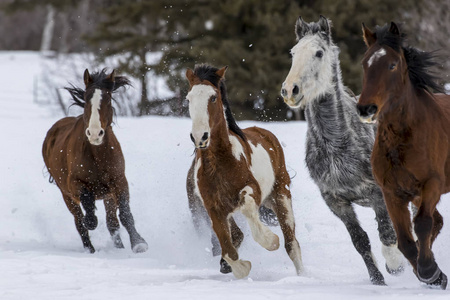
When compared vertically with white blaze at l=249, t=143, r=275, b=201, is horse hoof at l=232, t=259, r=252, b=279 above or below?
below

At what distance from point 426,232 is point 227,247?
5.88 ft

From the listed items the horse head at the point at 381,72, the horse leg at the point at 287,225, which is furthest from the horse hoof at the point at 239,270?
the horse head at the point at 381,72

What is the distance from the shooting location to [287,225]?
22.0 feet

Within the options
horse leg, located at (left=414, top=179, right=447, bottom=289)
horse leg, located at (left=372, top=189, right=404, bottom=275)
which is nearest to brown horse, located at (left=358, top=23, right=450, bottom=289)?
horse leg, located at (left=414, top=179, right=447, bottom=289)

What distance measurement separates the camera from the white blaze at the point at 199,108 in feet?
18.3

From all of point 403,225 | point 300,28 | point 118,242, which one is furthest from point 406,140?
point 118,242

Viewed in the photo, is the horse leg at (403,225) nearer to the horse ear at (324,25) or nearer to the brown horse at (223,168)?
the brown horse at (223,168)

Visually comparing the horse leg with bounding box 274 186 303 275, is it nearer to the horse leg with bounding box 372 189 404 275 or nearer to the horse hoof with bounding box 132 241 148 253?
the horse leg with bounding box 372 189 404 275

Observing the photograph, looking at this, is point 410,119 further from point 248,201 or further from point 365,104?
point 248,201

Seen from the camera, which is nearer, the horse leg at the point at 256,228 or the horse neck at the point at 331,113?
the horse leg at the point at 256,228

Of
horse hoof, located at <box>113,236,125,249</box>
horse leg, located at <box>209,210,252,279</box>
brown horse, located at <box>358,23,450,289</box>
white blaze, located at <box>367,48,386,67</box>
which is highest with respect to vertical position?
white blaze, located at <box>367,48,386,67</box>

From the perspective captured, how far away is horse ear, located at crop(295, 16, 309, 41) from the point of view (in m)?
6.38

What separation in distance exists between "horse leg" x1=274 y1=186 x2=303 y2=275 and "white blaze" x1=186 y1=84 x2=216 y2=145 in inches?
54.1

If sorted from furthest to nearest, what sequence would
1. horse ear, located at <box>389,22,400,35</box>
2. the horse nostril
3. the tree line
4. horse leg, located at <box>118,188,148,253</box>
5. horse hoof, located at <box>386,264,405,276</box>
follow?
the tree line, horse leg, located at <box>118,188,148,253</box>, horse hoof, located at <box>386,264,405,276</box>, horse ear, located at <box>389,22,400,35</box>, the horse nostril
